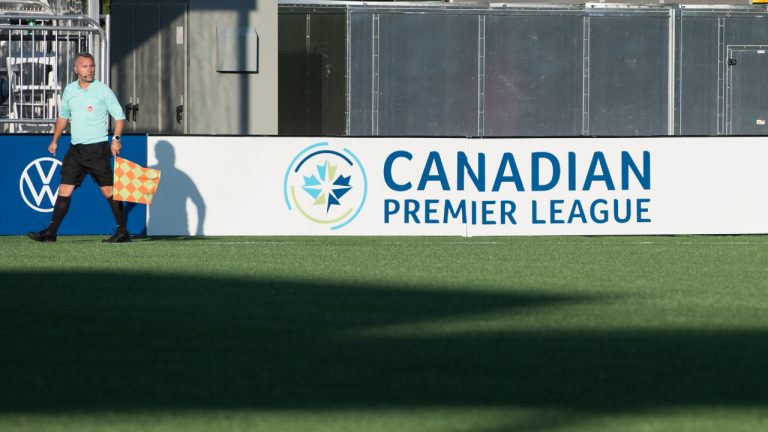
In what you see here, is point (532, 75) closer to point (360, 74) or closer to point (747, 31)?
point (360, 74)

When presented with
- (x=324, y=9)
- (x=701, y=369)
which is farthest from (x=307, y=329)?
(x=324, y=9)

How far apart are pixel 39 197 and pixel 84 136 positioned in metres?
1.60

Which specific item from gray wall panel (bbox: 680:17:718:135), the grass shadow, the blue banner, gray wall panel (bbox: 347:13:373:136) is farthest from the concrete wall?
the grass shadow

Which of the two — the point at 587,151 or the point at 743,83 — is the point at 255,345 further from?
the point at 743,83

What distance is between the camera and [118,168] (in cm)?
1700

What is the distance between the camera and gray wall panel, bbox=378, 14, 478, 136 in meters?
24.6

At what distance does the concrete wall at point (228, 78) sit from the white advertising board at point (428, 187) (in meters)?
6.99

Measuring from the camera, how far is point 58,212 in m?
16.5

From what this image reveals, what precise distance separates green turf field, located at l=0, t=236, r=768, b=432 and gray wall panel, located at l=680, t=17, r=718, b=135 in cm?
1061

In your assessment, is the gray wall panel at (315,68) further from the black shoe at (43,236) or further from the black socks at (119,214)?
the black shoe at (43,236)

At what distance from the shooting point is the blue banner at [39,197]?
58.8ft

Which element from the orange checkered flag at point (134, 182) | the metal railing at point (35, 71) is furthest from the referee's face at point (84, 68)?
the metal railing at point (35, 71)

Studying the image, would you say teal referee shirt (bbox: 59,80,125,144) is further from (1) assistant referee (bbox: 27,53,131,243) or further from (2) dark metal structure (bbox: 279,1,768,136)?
(2) dark metal structure (bbox: 279,1,768,136)

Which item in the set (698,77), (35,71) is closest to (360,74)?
(698,77)
